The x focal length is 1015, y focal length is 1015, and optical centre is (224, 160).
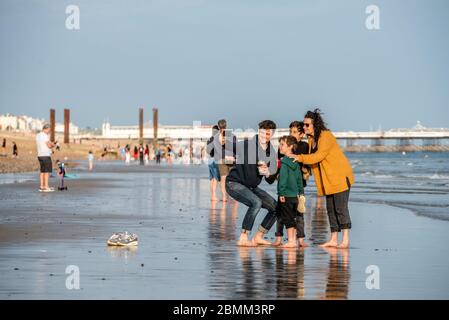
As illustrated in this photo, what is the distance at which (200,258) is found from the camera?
11.9 meters

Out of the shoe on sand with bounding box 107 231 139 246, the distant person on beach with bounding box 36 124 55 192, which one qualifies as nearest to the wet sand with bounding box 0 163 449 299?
the shoe on sand with bounding box 107 231 139 246

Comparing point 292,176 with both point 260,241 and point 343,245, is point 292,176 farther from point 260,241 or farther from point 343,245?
point 343,245

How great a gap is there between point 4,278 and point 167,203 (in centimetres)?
1312

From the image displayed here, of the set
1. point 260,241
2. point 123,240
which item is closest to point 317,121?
point 260,241

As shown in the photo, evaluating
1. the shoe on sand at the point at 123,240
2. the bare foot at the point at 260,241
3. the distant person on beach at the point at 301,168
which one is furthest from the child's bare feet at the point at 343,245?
the shoe on sand at the point at 123,240

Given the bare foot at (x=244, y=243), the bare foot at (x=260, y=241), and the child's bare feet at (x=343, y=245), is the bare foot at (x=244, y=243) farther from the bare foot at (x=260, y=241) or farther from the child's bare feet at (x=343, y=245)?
the child's bare feet at (x=343, y=245)

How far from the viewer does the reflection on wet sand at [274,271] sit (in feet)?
30.6

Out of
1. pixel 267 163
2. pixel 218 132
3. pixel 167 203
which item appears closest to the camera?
pixel 267 163

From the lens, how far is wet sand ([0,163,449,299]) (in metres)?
9.39

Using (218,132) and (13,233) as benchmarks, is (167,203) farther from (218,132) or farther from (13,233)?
(13,233)

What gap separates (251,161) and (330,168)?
3.62 ft

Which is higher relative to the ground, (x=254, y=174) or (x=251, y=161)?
(x=251, y=161)
